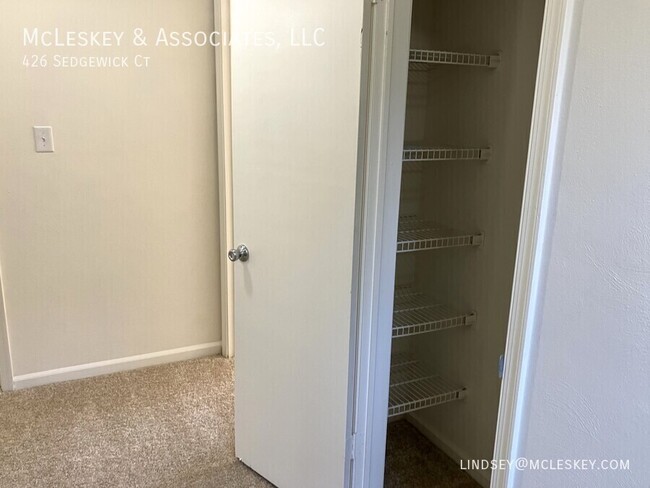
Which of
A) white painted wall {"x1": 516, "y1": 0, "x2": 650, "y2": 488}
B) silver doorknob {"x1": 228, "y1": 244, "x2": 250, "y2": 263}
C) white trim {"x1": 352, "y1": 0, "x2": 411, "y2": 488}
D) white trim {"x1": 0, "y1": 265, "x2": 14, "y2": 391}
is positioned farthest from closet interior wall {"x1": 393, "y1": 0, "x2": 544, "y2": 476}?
white trim {"x1": 0, "y1": 265, "x2": 14, "y2": 391}

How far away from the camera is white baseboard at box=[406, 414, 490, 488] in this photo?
6.77 ft

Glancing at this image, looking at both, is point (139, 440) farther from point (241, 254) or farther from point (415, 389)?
point (415, 389)

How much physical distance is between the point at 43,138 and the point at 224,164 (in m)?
0.84

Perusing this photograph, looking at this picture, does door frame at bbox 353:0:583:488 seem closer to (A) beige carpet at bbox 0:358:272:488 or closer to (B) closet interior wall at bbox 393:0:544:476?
(B) closet interior wall at bbox 393:0:544:476

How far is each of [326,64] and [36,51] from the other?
1606 millimetres

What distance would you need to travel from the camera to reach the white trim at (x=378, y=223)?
1.42 metres

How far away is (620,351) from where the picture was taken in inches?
31.4

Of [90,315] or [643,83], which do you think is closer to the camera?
[643,83]

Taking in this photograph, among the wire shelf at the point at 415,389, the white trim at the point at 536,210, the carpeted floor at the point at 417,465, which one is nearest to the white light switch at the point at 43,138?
the wire shelf at the point at 415,389

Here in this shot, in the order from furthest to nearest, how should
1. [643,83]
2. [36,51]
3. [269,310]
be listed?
[36,51] → [269,310] → [643,83]

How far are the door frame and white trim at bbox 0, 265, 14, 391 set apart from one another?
6.18 feet

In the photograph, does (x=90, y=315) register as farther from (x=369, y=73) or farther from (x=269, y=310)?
(x=369, y=73)

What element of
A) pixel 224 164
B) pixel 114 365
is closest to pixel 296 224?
pixel 224 164

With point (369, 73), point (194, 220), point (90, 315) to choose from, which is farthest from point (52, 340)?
point (369, 73)
